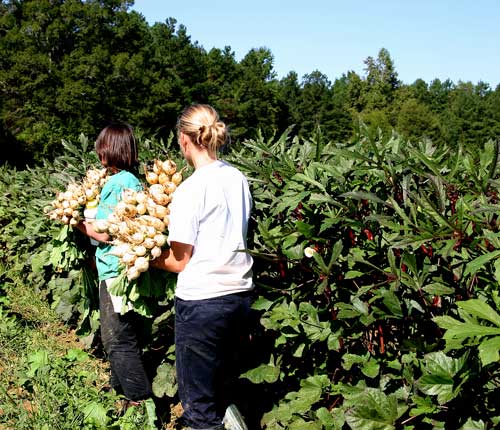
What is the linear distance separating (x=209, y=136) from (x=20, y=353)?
9.76ft

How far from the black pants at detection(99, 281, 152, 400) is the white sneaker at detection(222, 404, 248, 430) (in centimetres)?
85

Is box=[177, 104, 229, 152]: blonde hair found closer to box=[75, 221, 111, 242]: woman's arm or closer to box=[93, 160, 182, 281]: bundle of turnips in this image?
box=[93, 160, 182, 281]: bundle of turnips

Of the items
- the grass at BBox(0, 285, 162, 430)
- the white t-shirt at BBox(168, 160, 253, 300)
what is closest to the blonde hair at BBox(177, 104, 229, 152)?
the white t-shirt at BBox(168, 160, 253, 300)

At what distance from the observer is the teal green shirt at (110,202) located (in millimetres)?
3404

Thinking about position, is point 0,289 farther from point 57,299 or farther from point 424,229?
point 424,229

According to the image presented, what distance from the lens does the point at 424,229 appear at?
6.31 ft

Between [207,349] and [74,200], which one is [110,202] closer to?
[74,200]

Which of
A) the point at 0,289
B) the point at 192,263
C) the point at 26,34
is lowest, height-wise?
the point at 0,289

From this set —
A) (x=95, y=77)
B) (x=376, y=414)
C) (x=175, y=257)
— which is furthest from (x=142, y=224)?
(x=95, y=77)

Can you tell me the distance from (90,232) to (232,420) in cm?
136

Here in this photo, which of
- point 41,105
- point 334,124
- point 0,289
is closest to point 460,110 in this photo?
point 334,124

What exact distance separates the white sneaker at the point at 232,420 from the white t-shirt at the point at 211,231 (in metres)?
0.64

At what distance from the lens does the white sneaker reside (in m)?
2.87

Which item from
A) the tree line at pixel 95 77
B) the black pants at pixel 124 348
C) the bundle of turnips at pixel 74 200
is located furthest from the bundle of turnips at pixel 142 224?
the tree line at pixel 95 77
